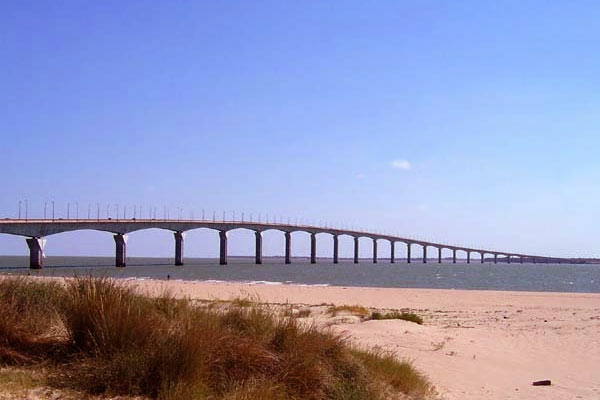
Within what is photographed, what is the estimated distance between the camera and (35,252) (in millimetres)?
83875

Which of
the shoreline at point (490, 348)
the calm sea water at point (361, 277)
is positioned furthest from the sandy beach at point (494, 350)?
the calm sea water at point (361, 277)

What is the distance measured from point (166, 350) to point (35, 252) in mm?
83227

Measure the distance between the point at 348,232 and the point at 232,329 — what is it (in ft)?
498

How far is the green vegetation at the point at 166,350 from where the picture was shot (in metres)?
7.01

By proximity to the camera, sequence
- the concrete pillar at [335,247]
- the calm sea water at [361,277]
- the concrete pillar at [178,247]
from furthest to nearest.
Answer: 1. the concrete pillar at [335,247]
2. the concrete pillar at [178,247]
3. the calm sea water at [361,277]

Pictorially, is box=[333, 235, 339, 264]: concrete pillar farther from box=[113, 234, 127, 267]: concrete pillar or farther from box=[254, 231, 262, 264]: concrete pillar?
box=[113, 234, 127, 267]: concrete pillar

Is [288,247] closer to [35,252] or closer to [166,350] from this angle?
[35,252]

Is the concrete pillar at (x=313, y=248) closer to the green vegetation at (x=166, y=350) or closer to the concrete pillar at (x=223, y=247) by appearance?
the concrete pillar at (x=223, y=247)

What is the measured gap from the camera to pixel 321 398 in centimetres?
773

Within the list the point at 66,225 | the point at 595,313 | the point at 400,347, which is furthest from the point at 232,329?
the point at 66,225

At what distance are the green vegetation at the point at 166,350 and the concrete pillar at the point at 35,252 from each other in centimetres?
7978

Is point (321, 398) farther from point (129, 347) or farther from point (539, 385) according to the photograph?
point (539, 385)

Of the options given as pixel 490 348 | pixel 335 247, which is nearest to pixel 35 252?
pixel 490 348

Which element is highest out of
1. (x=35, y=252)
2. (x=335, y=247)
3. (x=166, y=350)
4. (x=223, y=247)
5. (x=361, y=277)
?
(x=335, y=247)
